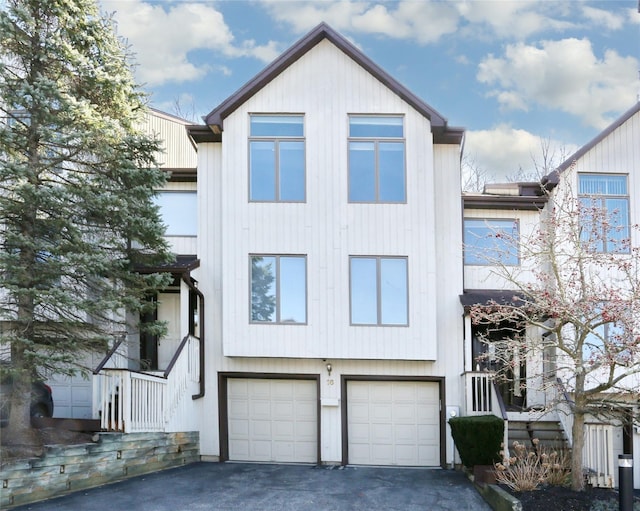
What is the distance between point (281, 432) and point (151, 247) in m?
5.03

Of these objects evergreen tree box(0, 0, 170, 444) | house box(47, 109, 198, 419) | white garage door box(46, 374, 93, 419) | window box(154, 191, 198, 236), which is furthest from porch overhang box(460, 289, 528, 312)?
white garage door box(46, 374, 93, 419)

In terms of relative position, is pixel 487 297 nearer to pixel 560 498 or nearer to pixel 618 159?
pixel 618 159

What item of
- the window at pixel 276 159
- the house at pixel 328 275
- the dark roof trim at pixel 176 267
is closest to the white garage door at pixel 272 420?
the house at pixel 328 275

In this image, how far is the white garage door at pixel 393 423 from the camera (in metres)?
12.0

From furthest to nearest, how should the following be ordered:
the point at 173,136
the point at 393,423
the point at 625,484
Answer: the point at 173,136, the point at 393,423, the point at 625,484

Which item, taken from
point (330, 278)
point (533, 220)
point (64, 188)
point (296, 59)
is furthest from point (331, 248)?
point (64, 188)

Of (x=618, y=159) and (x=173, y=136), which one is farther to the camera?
(x=173, y=136)

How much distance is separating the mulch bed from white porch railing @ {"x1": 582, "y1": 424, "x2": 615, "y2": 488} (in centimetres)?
91

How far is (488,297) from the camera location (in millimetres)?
11992

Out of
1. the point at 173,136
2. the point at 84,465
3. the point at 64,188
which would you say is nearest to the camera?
the point at 84,465

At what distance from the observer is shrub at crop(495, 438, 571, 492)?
27.6 ft

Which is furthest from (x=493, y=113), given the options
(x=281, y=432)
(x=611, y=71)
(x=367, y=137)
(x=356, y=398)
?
(x=281, y=432)

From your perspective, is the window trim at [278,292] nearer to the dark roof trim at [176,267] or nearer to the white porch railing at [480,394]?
the dark roof trim at [176,267]

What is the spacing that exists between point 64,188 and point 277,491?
6.00m
